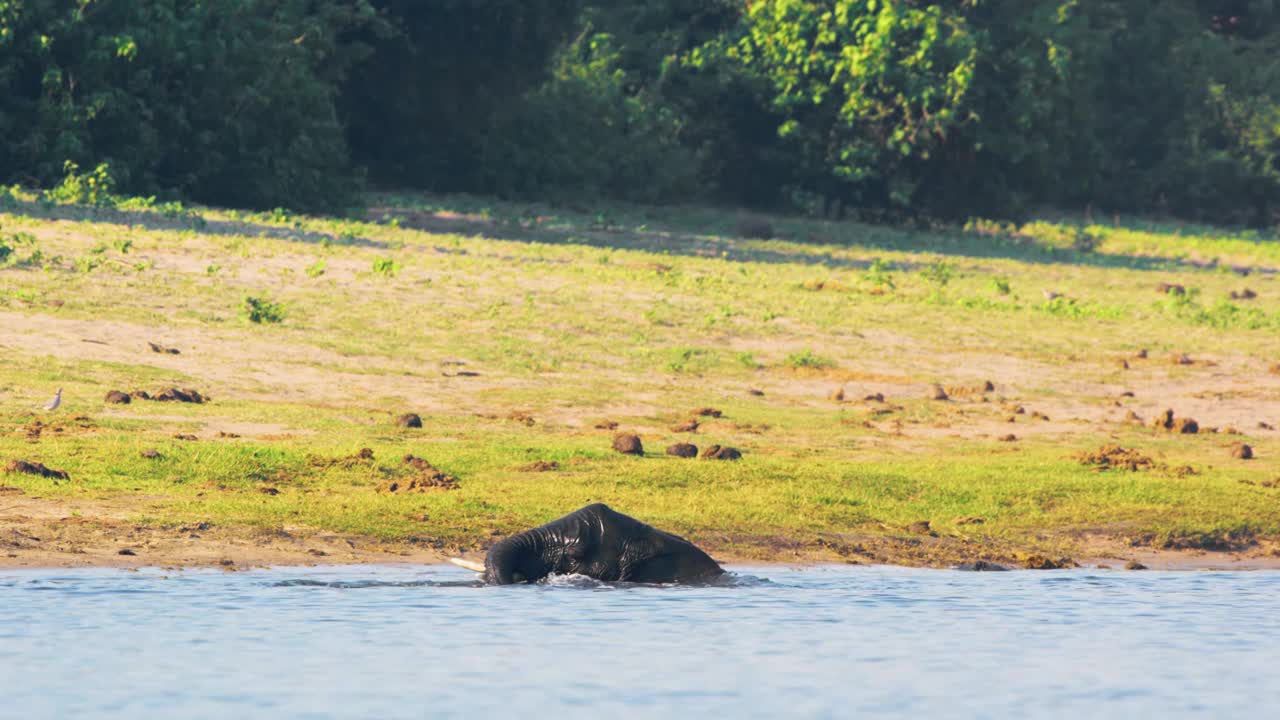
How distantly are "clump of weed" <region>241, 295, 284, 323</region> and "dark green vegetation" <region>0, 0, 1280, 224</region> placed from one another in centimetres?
820

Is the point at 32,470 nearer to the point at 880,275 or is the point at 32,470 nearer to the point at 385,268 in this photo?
the point at 385,268

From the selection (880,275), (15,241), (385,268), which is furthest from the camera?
(880,275)

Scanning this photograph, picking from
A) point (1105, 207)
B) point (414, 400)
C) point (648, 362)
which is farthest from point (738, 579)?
point (1105, 207)

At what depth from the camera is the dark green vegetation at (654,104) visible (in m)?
23.9

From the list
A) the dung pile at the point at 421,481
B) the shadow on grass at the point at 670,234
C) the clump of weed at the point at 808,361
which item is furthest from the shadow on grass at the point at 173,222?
the dung pile at the point at 421,481

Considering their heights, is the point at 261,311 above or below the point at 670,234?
below

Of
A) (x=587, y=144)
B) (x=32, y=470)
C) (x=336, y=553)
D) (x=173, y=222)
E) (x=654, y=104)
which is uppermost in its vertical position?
(x=654, y=104)

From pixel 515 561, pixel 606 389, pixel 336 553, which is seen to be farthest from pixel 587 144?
pixel 515 561

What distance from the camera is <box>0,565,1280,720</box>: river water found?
21.6 feet

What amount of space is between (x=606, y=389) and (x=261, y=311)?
299 cm

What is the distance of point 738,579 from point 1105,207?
34.4 metres

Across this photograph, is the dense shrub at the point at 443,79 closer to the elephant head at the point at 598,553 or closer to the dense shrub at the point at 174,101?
the dense shrub at the point at 174,101

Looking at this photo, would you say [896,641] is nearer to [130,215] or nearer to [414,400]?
[414,400]

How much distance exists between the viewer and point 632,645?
760 centimetres
